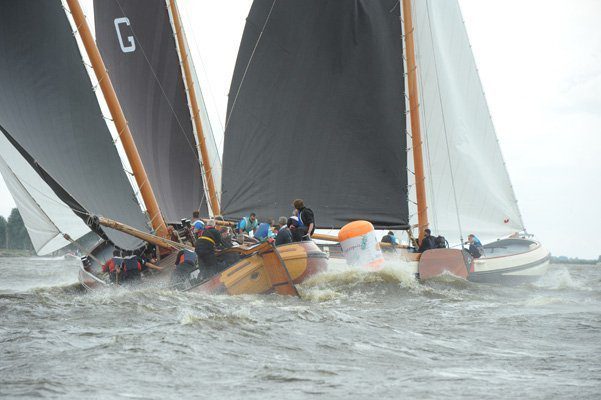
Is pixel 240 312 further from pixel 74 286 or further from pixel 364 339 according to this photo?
pixel 74 286

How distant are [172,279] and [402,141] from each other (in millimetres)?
7807

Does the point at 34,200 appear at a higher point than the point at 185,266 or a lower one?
higher

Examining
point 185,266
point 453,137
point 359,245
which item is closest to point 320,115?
point 453,137

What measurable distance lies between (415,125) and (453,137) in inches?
65.2

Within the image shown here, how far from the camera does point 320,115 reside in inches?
904

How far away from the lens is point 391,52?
22609mm

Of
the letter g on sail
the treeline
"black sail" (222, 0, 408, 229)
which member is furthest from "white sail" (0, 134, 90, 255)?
the treeline

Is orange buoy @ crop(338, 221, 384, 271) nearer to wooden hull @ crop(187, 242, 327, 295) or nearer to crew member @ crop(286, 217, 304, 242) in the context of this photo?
crew member @ crop(286, 217, 304, 242)

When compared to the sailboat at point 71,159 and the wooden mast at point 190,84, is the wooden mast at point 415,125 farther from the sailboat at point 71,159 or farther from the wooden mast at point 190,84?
the wooden mast at point 190,84

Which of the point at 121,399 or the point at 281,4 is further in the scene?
the point at 281,4

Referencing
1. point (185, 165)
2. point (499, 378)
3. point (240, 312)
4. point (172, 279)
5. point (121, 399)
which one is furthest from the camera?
point (185, 165)

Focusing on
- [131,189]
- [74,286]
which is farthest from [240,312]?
[74,286]

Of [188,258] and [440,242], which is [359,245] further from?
[440,242]

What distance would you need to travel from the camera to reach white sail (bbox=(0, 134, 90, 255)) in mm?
17266
